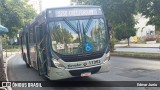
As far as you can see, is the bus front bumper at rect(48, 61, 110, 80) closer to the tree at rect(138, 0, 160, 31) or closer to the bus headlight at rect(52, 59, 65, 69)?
the bus headlight at rect(52, 59, 65, 69)

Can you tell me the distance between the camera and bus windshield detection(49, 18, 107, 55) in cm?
1069

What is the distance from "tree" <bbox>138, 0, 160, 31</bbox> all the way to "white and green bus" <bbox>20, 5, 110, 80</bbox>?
7.77m

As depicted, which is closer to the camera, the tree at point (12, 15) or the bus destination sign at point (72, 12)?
the bus destination sign at point (72, 12)

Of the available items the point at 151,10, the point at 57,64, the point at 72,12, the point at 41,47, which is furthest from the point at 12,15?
the point at 57,64

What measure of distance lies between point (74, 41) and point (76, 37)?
186 millimetres

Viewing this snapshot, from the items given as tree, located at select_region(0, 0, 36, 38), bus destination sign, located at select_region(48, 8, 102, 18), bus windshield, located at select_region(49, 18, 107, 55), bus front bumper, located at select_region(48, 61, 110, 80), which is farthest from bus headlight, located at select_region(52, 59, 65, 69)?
tree, located at select_region(0, 0, 36, 38)

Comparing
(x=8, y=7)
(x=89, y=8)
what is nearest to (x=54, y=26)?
(x=89, y=8)

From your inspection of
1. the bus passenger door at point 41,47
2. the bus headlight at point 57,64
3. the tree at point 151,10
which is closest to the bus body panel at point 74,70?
the bus headlight at point 57,64

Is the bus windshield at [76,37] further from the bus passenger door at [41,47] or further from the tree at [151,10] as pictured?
the tree at [151,10]

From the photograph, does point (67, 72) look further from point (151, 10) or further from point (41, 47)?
point (151, 10)

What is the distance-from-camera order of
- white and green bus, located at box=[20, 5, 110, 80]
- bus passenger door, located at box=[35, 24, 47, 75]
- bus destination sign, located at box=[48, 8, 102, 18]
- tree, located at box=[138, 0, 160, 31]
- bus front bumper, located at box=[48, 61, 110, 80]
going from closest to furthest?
bus front bumper, located at box=[48, 61, 110, 80]
white and green bus, located at box=[20, 5, 110, 80]
bus destination sign, located at box=[48, 8, 102, 18]
bus passenger door, located at box=[35, 24, 47, 75]
tree, located at box=[138, 0, 160, 31]

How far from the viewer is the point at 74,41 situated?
1076 cm

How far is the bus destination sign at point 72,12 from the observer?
433 inches

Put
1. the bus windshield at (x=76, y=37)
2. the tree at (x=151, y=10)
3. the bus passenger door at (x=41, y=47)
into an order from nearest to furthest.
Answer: the bus windshield at (x=76, y=37) → the bus passenger door at (x=41, y=47) → the tree at (x=151, y=10)
